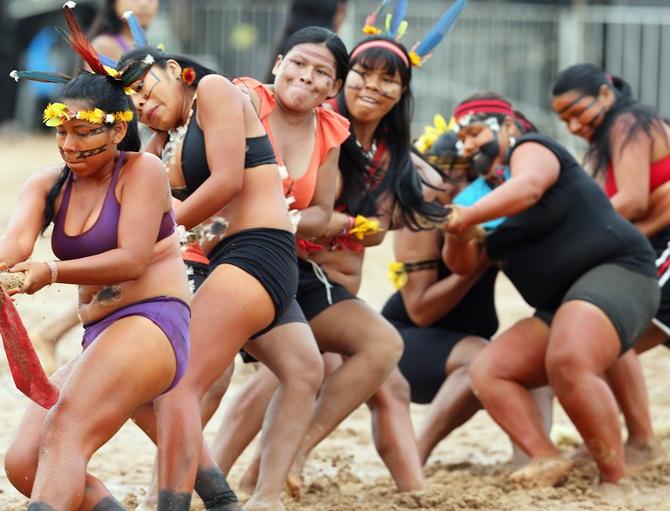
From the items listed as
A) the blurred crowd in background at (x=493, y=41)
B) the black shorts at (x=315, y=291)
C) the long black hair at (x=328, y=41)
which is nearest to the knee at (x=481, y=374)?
the black shorts at (x=315, y=291)

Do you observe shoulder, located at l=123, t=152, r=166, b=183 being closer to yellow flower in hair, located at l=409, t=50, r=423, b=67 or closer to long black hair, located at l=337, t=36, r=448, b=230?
long black hair, located at l=337, t=36, r=448, b=230

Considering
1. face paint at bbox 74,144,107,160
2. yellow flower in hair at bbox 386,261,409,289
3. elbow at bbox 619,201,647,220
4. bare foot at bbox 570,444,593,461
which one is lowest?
bare foot at bbox 570,444,593,461

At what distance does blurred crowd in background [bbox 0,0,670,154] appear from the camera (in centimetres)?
1469

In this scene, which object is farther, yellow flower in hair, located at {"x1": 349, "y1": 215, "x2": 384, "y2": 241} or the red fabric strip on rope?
yellow flower in hair, located at {"x1": 349, "y1": 215, "x2": 384, "y2": 241}

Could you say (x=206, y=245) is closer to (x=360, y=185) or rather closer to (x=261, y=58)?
(x=360, y=185)

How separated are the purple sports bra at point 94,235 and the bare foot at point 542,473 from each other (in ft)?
8.15

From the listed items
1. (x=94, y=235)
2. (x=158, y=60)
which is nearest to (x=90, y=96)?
(x=94, y=235)

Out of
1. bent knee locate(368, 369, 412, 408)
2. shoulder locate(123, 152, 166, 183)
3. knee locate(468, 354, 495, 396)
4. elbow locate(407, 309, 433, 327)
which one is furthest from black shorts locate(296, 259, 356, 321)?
shoulder locate(123, 152, 166, 183)

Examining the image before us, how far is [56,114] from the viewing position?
3809 millimetres

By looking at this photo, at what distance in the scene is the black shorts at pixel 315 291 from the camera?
525 cm

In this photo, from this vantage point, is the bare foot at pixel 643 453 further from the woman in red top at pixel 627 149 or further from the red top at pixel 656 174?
the red top at pixel 656 174

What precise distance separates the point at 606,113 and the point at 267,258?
2.63 meters

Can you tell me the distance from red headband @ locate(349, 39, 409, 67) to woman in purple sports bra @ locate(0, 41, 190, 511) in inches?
71.1

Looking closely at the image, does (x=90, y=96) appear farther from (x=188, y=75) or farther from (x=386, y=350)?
(x=386, y=350)
